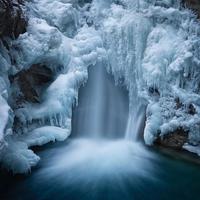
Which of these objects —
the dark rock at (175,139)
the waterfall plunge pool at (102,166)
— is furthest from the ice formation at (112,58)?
the waterfall plunge pool at (102,166)

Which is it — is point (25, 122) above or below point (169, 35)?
below

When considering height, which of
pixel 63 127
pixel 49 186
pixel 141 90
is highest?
pixel 141 90

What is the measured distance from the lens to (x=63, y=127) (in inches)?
333

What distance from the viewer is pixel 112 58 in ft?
31.2

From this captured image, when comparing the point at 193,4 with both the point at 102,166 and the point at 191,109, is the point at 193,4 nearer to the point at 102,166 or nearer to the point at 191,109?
the point at 191,109

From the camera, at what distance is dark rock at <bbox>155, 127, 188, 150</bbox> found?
28.1 ft

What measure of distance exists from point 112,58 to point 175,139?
2747mm

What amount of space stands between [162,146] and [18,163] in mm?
3686

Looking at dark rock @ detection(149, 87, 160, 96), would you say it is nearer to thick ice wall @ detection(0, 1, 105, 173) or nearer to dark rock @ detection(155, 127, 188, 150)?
dark rock @ detection(155, 127, 188, 150)

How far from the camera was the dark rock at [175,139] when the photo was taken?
28.1 feet

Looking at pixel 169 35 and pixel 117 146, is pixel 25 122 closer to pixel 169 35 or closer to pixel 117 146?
pixel 117 146

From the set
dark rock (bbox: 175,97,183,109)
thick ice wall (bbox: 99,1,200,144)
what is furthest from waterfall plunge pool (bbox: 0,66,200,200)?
dark rock (bbox: 175,97,183,109)

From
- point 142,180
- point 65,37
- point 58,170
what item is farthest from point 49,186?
point 65,37

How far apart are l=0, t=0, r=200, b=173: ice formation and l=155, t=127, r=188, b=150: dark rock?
0.12 m
